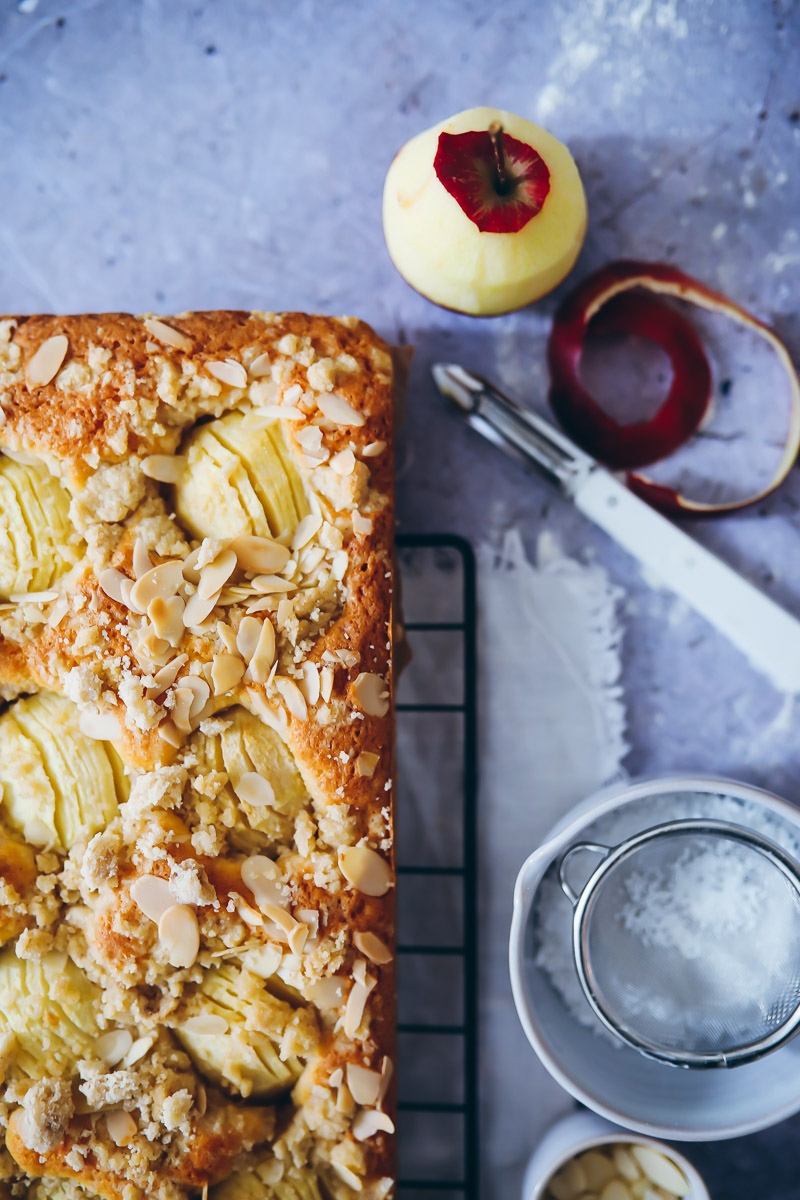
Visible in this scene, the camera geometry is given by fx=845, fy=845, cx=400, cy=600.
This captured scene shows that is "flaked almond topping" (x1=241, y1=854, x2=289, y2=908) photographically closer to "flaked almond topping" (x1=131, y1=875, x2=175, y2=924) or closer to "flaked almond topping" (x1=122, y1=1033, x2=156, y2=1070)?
"flaked almond topping" (x1=131, y1=875, x2=175, y2=924)

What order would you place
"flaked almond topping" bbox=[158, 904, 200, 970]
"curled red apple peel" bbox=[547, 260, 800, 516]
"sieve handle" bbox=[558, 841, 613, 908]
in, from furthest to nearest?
1. "curled red apple peel" bbox=[547, 260, 800, 516]
2. "sieve handle" bbox=[558, 841, 613, 908]
3. "flaked almond topping" bbox=[158, 904, 200, 970]

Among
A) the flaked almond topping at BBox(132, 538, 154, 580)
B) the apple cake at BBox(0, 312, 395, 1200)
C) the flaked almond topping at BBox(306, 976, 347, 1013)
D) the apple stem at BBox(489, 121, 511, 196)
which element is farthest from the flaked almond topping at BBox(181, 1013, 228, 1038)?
the apple stem at BBox(489, 121, 511, 196)

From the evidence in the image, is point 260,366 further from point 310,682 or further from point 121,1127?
point 121,1127

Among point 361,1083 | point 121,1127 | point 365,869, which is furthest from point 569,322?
point 121,1127

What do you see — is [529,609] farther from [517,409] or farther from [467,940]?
[467,940]

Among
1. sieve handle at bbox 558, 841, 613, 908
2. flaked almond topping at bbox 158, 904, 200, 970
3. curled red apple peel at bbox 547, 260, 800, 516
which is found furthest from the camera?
curled red apple peel at bbox 547, 260, 800, 516

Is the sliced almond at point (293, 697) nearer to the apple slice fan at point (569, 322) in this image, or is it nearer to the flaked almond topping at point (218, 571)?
the flaked almond topping at point (218, 571)

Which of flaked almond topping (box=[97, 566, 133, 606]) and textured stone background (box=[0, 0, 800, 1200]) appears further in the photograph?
textured stone background (box=[0, 0, 800, 1200])

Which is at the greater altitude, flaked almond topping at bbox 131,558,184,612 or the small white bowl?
flaked almond topping at bbox 131,558,184,612
